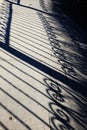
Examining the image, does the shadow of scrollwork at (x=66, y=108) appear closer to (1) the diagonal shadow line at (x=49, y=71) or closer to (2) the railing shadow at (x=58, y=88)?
(2) the railing shadow at (x=58, y=88)

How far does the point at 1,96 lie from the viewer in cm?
417

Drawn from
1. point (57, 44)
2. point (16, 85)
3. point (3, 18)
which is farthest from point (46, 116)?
point (3, 18)

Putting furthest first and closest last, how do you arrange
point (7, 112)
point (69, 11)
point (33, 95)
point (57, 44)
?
point (69, 11), point (57, 44), point (33, 95), point (7, 112)

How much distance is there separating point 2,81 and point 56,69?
5.02 feet

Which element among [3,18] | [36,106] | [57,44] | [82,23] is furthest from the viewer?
[82,23]

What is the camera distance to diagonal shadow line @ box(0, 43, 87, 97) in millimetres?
5180

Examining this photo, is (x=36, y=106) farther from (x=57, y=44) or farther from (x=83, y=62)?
(x=57, y=44)

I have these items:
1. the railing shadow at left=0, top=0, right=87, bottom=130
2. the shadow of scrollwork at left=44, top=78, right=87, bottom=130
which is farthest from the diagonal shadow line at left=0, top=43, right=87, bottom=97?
the shadow of scrollwork at left=44, top=78, right=87, bottom=130

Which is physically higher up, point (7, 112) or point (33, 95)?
point (7, 112)

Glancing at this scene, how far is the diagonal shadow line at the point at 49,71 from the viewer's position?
5180 mm

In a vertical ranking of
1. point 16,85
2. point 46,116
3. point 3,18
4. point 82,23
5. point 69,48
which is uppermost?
point 3,18

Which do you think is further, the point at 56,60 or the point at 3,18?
the point at 3,18

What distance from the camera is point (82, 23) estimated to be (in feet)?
35.3

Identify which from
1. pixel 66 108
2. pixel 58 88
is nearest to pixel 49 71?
pixel 58 88
